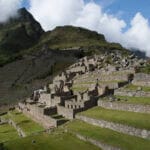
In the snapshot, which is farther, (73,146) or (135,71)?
(135,71)

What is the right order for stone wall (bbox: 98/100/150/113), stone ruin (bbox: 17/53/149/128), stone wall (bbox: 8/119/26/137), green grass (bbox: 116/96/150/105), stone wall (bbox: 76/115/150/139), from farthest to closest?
stone wall (bbox: 8/119/26/137) → stone ruin (bbox: 17/53/149/128) → green grass (bbox: 116/96/150/105) → stone wall (bbox: 98/100/150/113) → stone wall (bbox: 76/115/150/139)

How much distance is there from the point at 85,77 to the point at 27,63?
2414 centimetres

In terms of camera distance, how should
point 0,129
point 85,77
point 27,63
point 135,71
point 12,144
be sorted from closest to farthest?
point 12,144 < point 135,71 < point 0,129 < point 85,77 < point 27,63

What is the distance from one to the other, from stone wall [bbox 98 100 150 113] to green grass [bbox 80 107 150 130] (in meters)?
0.42

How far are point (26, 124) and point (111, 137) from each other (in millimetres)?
18166

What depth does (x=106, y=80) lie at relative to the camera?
4731 cm

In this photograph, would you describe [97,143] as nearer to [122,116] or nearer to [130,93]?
[122,116]

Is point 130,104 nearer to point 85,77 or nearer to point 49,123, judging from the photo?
point 49,123

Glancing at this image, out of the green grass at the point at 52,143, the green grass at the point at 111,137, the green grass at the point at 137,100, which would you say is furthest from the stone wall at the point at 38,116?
the green grass at the point at 137,100

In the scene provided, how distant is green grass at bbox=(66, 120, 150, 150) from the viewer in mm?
26344

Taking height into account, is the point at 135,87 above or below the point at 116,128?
above

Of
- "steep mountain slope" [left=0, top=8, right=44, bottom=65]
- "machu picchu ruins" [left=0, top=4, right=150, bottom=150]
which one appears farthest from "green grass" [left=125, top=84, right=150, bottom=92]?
"steep mountain slope" [left=0, top=8, right=44, bottom=65]

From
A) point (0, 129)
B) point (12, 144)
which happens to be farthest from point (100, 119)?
point (0, 129)

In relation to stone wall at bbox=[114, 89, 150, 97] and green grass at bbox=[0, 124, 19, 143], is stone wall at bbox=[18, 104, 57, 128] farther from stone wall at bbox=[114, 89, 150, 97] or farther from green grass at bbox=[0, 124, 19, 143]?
stone wall at bbox=[114, 89, 150, 97]
